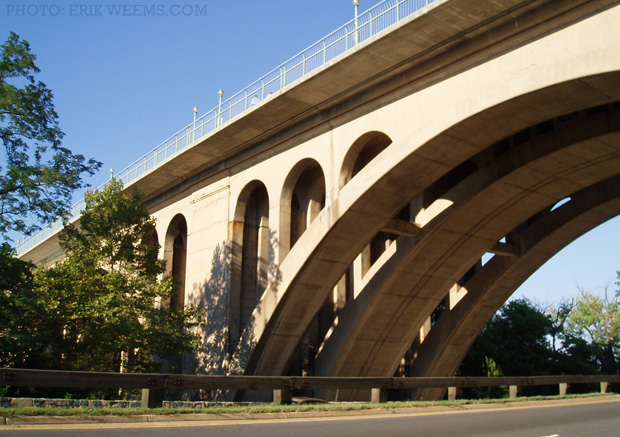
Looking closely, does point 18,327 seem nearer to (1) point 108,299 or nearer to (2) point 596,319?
(1) point 108,299

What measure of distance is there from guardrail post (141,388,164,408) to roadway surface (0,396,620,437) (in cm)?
133

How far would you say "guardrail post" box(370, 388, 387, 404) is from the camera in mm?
14164

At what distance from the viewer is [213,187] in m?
29.2

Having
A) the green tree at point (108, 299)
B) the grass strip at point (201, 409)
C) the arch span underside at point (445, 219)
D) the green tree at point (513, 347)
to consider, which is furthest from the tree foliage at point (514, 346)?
the grass strip at point (201, 409)

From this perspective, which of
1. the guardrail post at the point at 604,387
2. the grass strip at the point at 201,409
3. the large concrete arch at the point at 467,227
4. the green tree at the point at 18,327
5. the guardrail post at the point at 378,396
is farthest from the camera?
the green tree at the point at 18,327

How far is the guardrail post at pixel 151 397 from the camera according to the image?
10805mm

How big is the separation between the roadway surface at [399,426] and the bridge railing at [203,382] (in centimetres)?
149

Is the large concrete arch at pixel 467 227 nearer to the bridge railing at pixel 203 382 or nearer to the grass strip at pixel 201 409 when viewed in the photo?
the bridge railing at pixel 203 382

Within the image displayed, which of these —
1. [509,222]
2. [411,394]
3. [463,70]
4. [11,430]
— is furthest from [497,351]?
[11,430]

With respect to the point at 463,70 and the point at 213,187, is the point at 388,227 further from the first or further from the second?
the point at 213,187

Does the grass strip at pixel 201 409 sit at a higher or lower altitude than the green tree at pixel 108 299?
lower

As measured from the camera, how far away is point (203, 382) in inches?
472

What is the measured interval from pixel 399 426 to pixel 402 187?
11.5m

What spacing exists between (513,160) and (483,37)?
5.45 m
